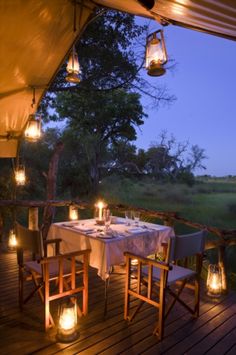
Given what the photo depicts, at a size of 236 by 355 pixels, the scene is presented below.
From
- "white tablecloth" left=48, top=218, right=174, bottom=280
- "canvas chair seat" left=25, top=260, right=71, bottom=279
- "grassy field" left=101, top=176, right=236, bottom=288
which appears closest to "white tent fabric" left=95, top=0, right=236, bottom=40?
"white tablecloth" left=48, top=218, right=174, bottom=280

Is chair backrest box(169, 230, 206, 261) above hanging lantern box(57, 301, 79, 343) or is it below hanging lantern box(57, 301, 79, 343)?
above

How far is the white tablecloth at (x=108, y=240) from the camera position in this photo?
119 inches

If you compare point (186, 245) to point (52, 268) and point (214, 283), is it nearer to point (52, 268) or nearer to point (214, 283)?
point (214, 283)

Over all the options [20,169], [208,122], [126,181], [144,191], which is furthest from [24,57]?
[208,122]

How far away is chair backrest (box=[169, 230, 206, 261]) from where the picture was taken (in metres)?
2.68

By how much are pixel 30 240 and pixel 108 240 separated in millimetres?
788

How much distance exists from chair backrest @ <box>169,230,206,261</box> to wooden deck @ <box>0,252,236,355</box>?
740mm

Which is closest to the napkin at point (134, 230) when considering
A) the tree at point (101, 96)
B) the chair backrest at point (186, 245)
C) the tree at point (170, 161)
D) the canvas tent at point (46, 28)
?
the chair backrest at point (186, 245)

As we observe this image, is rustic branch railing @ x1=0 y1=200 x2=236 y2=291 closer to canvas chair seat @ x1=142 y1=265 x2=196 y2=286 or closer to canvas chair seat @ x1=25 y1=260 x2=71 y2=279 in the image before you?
canvas chair seat @ x1=142 y1=265 x2=196 y2=286

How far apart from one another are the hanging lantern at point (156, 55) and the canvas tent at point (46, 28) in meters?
0.13

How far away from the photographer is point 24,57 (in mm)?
3225

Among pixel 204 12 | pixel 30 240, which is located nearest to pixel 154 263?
pixel 30 240

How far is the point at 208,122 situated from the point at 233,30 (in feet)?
262

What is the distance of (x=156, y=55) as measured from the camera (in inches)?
96.3
